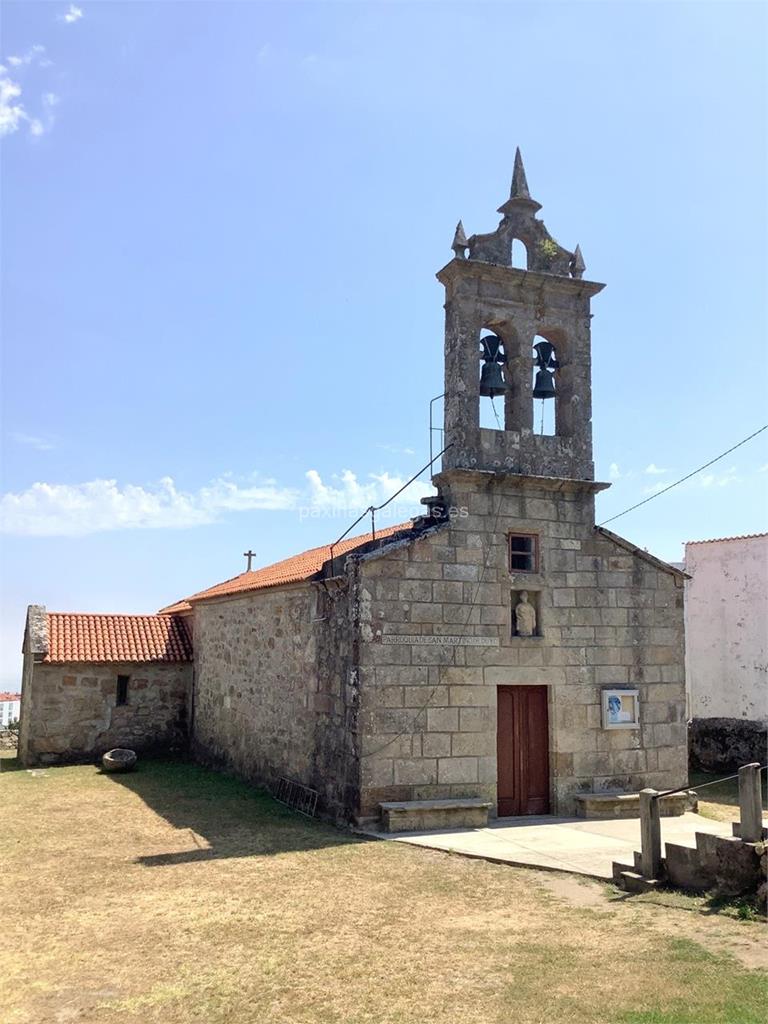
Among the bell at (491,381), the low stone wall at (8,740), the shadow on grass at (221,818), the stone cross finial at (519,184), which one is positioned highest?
the stone cross finial at (519,184)

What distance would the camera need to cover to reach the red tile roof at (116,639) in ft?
58.5

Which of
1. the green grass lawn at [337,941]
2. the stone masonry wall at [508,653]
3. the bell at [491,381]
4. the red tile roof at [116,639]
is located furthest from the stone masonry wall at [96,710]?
the bell at [491,381]

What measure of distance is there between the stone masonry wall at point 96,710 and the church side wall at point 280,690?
29.3 inches

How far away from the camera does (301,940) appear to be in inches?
253

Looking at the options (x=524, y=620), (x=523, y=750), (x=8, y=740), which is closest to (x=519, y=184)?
(x=524, y=620)

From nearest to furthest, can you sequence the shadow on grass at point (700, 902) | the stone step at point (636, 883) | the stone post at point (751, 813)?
the shadow on grass at point (700, 902) < the stone post at point (751, 813) < the stone step at point (636, 883)

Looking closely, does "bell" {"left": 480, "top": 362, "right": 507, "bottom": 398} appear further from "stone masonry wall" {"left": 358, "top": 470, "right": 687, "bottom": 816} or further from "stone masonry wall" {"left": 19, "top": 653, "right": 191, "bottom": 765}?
"stone masonry wall" {"left": 19, "top": 653, "right": 191, "bottom": 765}

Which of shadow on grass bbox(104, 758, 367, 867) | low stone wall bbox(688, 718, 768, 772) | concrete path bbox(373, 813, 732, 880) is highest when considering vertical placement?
low stone wall bbox(688, 718, 768, 772)

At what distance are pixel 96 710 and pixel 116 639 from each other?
Answer: 5.49ft

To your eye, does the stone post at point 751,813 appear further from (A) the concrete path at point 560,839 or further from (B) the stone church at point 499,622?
(B) the stone church at point 499,622

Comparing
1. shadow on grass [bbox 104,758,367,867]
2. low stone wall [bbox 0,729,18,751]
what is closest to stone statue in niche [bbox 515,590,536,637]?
shadow on grass [bbox 104,758,367,867]

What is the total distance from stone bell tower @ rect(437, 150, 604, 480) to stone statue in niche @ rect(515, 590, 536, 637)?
1804 mm

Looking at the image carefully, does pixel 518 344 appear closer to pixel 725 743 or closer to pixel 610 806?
pixel 610 806

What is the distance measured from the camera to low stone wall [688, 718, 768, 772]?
16.3m
